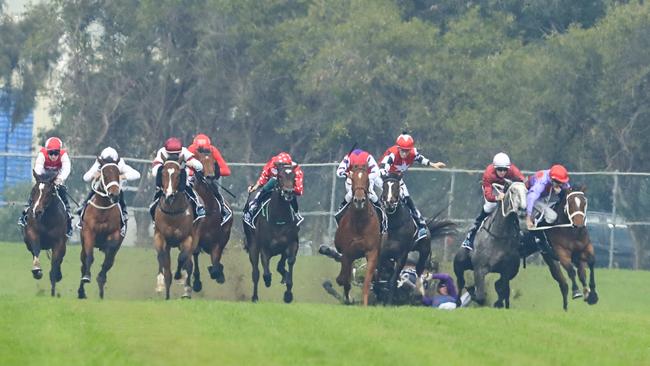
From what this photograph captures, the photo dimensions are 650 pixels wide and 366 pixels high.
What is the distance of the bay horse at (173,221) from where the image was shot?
27281 mm

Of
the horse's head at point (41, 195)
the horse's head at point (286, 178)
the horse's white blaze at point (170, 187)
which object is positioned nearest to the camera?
the horse's white blaze at point (170, 187)

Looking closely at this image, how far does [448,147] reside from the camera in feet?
173

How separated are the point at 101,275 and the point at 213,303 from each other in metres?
3.98

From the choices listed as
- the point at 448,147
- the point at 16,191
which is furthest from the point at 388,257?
the point at 448,147

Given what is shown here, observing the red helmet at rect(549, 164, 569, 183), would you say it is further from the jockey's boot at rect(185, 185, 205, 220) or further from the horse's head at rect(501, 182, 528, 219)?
the jockey's boot at rect(185, 185, 205, 220)

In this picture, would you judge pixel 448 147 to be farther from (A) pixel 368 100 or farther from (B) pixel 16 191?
(B) pixel 16 191

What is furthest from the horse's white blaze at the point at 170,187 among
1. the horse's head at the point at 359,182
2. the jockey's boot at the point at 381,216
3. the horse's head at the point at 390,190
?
the horse's head at the point at 390,190

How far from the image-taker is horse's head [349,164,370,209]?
86.1 ft

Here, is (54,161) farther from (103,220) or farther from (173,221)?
(173,221)

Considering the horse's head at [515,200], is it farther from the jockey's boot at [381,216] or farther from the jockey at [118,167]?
the jockey at [118,167]

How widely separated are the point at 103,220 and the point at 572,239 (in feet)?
23.0

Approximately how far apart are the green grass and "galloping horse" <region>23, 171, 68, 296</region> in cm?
237

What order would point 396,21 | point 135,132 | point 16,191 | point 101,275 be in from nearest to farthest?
point 101,275
point 16,191
point 396,21
point 135,132

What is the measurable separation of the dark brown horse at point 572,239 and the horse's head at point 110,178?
6.49 metres
